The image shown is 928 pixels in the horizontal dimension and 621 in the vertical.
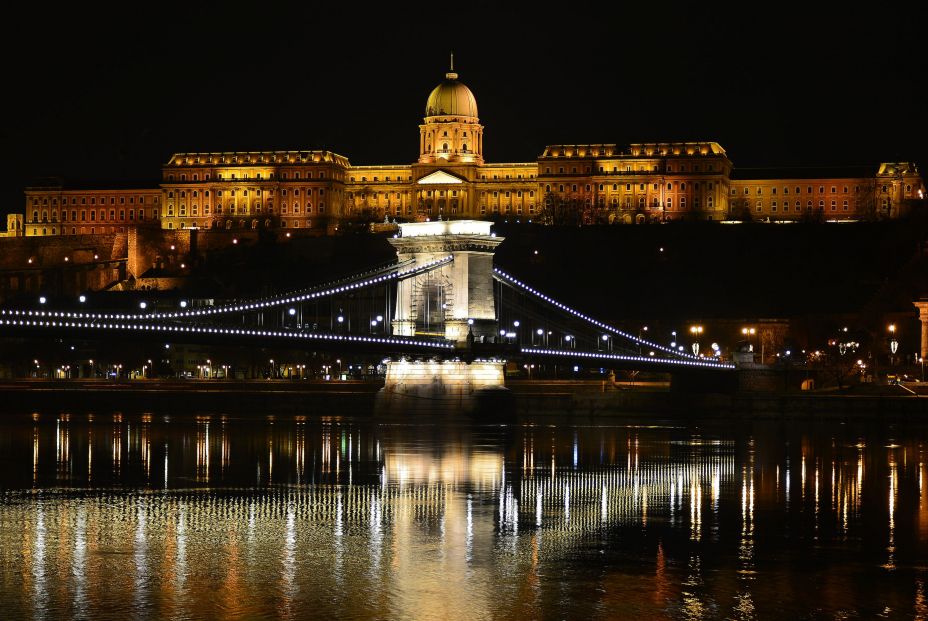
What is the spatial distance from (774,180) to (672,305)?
37438 mm

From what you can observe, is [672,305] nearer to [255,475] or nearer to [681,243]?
[681,243]

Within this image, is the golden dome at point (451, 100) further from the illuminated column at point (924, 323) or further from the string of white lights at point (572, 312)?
the illuminated column at point (924, 323)

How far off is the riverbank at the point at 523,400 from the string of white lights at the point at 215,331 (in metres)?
3.18

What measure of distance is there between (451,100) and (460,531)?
350 feet

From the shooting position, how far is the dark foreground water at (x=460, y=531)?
16750 mm

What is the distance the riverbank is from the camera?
4956 centimetres

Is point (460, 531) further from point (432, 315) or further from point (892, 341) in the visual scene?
point (892, 341)

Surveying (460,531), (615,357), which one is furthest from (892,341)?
(460,531)

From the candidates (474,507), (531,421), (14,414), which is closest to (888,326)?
(531,421)

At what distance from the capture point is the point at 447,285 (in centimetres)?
5053

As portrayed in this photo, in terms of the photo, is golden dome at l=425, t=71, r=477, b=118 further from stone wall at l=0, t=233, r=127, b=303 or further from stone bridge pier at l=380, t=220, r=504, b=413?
stone bridge pier at l=380, t=220, r=504, b=413

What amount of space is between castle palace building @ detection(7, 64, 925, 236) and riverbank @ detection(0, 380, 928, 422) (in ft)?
188

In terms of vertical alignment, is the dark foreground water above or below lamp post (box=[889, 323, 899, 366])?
below

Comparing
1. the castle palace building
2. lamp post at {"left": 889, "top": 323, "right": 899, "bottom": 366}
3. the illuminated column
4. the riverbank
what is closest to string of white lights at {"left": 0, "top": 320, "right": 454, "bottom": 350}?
the riverbank
